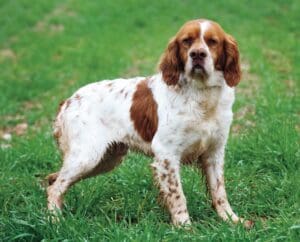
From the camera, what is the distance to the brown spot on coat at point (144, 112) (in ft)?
15.5

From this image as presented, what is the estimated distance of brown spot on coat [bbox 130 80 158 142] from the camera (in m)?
4.72

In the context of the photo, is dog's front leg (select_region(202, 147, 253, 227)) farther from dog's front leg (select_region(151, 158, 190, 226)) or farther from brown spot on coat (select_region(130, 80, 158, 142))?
brown spot on coat (select_region(130, 80, 158, 142))

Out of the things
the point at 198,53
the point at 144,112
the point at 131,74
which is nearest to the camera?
the point at 198,53

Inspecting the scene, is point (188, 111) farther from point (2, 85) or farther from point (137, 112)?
A: point (2, 85)

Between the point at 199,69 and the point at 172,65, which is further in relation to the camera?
the point at 172,65

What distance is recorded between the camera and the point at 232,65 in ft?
15.0

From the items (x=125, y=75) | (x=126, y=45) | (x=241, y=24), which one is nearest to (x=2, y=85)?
(x=125, y=75)

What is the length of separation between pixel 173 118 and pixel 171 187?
18.1 inches

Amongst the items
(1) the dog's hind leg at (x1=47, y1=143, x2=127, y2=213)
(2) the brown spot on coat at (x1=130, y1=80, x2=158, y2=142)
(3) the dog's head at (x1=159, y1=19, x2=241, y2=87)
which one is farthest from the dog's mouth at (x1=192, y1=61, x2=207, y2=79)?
(1) the dog's hind leg at (x1=47, y1=143, x2=127, y2=213)

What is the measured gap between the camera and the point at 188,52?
4422 mm

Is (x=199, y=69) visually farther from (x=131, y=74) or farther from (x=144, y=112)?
(x=131, y=74)

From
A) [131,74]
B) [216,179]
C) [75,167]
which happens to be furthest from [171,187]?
[131,74]

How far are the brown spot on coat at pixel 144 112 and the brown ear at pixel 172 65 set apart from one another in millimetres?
227

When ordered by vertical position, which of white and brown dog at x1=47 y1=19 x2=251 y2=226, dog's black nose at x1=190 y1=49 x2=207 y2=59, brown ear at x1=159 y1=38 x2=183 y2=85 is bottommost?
white and brown dog at x1=47 y1=19 x2=251 y2=226
